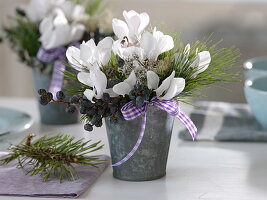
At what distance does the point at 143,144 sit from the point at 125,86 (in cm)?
13

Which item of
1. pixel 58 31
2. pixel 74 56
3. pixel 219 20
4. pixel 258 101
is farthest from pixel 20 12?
pixel 219 20

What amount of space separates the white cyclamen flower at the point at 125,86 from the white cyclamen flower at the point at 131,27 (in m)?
0.08

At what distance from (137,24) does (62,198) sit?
1.02 feet

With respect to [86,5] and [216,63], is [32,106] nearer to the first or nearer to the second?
[86,5]

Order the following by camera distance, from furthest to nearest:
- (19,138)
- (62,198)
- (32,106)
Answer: (32,106), (19,138), (62,198)

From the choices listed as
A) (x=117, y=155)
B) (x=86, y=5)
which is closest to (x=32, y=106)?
(x=86, y=5)

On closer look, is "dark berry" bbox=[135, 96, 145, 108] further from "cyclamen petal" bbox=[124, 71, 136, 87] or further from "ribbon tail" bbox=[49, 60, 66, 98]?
"ribbon tail" bbox=[49, 60, 66, 98]

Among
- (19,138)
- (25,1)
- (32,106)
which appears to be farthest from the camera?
(25,1)

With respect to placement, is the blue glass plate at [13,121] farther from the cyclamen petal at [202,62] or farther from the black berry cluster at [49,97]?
the cyclamen petal at [202,62]

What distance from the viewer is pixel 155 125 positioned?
1118 millimetres

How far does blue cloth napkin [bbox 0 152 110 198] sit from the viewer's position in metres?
1.06

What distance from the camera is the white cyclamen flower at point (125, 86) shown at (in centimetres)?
105

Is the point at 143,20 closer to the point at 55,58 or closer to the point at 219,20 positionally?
the point at 55,58

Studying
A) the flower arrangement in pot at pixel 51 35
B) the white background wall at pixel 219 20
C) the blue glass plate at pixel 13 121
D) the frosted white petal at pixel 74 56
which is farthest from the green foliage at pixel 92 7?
the white background wall at pixel 219 20
